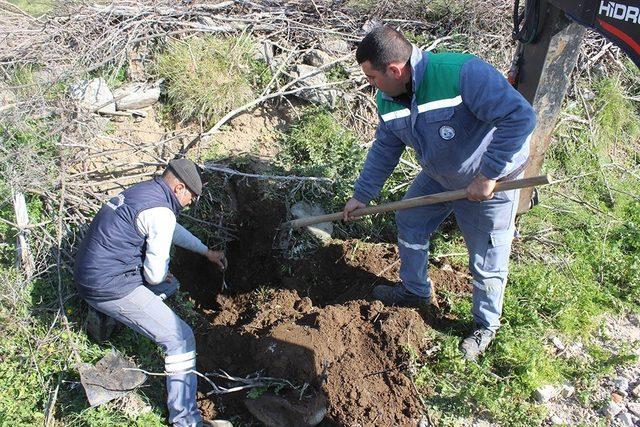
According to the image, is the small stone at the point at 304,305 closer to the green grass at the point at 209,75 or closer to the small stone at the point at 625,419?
the green grass at the point at 209,75

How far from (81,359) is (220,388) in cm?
102

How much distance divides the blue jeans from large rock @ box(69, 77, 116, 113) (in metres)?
2.95

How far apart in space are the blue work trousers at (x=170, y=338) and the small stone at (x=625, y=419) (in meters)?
2.75

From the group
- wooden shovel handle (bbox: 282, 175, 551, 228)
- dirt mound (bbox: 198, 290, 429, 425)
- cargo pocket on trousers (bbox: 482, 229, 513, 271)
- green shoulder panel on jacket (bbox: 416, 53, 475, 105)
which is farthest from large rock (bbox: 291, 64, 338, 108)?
cargo pocket on trousers (bbox: 482, 229, 513, 271)

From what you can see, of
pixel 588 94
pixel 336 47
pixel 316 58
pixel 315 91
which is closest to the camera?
pixel 315 91

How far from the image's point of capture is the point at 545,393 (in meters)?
3.72

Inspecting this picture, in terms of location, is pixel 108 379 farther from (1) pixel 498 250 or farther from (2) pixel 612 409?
(2) pixel 612 409

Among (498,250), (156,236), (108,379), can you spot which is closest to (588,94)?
(498,250)

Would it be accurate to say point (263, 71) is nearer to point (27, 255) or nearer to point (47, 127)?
point (47, 127)

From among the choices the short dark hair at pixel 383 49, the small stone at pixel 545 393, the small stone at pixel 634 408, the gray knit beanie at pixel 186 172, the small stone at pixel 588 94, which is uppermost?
the short dark hair at pixel 383 49

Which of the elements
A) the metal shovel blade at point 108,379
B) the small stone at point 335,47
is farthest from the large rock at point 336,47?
the metal shovel blade at point 108,379

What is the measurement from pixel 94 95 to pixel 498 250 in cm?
386

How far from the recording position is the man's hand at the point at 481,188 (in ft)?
10.7

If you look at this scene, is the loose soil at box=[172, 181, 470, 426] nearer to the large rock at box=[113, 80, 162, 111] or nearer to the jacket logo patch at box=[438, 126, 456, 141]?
the large rock at box=[113, 80, 162, 111]
